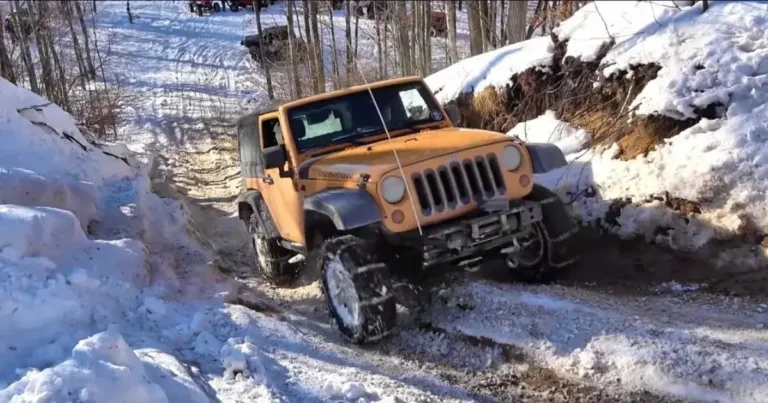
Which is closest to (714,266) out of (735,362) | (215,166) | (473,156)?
(735,362)

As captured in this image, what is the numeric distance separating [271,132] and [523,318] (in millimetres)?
3201

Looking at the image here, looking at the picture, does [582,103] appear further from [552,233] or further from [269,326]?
[269,326]

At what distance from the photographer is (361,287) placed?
16.9 feet

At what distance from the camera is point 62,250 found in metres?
6.00

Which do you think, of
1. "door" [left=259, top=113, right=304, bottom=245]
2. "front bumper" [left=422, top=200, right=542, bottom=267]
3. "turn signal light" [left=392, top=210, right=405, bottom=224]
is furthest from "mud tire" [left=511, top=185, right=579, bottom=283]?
"door" [left=259, top=113, right=304, bottom=245]

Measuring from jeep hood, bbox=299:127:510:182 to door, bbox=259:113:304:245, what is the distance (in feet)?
0.90

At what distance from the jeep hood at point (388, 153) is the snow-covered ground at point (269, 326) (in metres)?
1.25

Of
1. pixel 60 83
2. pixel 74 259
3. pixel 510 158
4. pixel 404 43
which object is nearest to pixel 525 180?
pixel 510 158

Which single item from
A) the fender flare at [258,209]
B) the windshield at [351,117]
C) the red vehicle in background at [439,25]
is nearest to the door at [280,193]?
the fender flare at [258,209]

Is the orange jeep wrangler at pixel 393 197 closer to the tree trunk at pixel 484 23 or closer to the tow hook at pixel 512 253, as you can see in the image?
the tow hook at pixel 512 253

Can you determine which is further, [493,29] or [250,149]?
[493,29]

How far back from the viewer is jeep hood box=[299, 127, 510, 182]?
5.50 metres

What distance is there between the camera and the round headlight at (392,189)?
17.5 ft

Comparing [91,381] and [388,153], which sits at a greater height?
[388,153]
